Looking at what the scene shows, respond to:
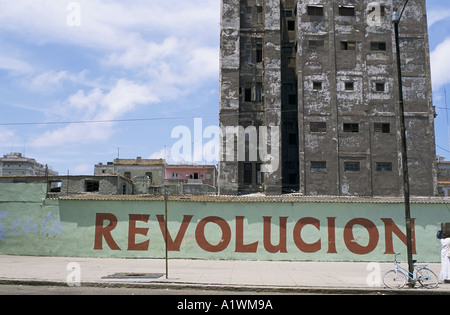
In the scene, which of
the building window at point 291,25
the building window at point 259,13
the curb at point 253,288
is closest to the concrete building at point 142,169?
the building window at point 259,13

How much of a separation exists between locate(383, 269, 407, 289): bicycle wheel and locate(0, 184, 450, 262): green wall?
6.63m

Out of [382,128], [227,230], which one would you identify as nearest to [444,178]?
[382,128]

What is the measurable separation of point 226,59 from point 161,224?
2864 cm

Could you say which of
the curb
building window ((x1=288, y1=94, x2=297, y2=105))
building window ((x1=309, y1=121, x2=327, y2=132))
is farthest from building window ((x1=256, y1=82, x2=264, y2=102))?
the curb

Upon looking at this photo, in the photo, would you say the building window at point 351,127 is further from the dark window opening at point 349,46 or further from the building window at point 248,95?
the building window at point 248,95

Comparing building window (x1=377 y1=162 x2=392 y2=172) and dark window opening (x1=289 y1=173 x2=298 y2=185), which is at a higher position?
building window (x1=377 y1=162 x2=392 y2=172)

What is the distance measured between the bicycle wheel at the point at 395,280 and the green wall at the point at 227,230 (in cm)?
663

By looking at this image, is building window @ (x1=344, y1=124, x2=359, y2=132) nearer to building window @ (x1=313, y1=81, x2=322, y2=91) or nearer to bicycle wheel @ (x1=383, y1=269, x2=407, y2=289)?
building window @ (x1=313, y1=81, x2=322, y2=91)

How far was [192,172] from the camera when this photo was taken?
77875mm

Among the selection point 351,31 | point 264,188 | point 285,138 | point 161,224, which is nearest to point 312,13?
point 351,31

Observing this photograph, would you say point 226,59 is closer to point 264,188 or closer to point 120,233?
point 264,188

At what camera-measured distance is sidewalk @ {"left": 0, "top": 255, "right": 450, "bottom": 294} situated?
14688 mm

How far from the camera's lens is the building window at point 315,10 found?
47625 mm

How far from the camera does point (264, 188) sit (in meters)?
45.8
